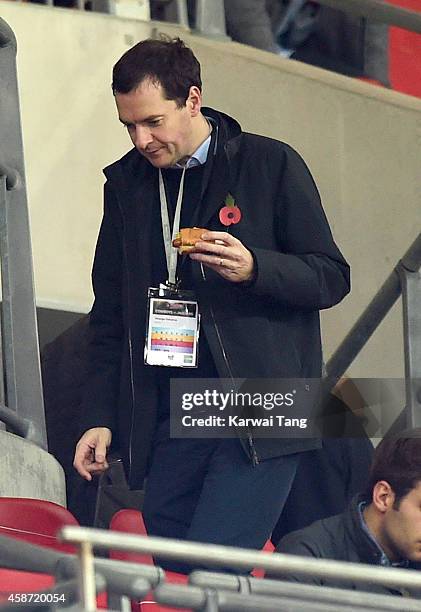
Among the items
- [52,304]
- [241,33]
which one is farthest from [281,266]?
[241,33]

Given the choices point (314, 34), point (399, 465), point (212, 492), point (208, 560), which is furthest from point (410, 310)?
point (314, 34)

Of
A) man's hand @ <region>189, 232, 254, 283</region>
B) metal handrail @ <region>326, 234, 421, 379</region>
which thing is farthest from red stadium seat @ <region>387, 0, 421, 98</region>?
man's hand @ <region>189, 232, 254, 283</region>

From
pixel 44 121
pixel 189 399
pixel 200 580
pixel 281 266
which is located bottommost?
pixel 200 580

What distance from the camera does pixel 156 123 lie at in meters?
3.70

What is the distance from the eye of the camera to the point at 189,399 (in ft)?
12.1

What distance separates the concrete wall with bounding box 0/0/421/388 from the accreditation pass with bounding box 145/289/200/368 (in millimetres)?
2575

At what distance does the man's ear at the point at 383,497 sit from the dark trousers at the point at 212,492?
0.57 feet

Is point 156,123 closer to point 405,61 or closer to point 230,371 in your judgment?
point 230,371

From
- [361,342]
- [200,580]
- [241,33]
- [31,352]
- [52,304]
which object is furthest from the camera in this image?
[241,33]

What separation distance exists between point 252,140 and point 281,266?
36cm

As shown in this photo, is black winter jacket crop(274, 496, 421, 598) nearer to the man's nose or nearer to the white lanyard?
the white lanyard

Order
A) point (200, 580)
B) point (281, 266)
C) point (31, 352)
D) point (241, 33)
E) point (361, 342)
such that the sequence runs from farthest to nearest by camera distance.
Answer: point (241, 33) < point (361, 342) < point (31, 352) < point (281, 266) < point (200, 580)

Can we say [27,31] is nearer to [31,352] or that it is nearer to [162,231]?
[31,352]

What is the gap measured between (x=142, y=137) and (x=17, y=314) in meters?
0.86
